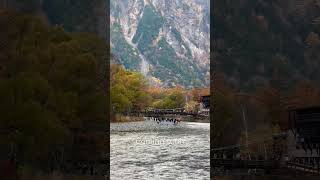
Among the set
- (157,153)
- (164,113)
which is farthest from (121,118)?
(157,153)

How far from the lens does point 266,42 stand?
10234 mm

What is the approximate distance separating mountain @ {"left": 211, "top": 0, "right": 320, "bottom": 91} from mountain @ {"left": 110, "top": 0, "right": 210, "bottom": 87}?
3917cm

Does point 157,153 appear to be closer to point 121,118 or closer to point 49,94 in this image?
point 49,94

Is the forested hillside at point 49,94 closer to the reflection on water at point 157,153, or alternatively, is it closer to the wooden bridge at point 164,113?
the reflection on water at point 157,153

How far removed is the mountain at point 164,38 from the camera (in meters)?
53.9

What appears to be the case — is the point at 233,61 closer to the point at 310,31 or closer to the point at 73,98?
the point at 310,31

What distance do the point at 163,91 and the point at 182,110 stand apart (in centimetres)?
797

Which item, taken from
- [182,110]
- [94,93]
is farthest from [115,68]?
[94,93]

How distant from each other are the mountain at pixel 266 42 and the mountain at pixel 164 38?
39172mm

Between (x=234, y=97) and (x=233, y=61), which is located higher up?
(x=233, y=61)

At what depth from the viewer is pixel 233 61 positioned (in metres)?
10.4

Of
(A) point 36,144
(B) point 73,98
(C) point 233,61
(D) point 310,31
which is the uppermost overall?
(D) point 310,31

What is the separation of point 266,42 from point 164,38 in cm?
5056

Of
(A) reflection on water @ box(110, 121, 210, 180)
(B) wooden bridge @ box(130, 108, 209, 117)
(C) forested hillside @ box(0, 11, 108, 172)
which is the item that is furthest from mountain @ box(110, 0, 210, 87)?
A: (C) forested hillside @ box(0, 11, 108, 172)
